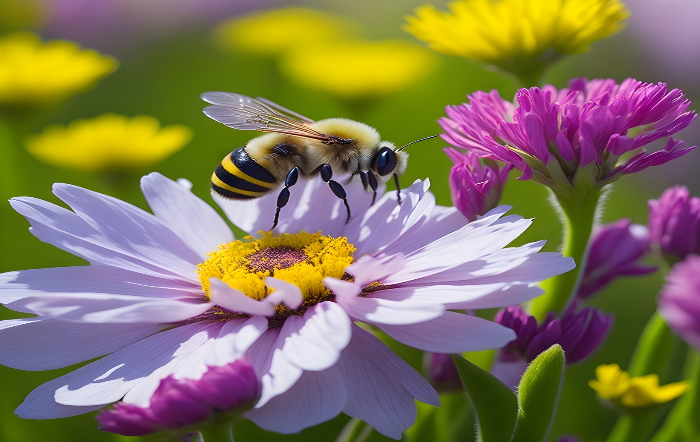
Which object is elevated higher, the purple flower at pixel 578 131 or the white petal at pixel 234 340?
the purple flower at pixel 578 131

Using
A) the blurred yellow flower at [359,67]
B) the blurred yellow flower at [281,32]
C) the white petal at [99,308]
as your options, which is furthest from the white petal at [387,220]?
the blurred yellow flower at [281,32]

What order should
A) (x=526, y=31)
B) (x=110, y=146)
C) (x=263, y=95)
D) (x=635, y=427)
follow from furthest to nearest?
1. (x=263, y=95)
2. (x=110, y=146)
3. (x=526, y=31)
4. (x=635, y=427)

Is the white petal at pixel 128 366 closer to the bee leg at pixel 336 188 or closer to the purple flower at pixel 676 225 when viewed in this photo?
the bee leg at pixel 336 188

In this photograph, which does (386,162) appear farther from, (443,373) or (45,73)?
(45,73)

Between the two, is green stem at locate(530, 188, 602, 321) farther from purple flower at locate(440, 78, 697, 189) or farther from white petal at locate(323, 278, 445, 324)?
white petal at locate(323, 278, 445, 324)

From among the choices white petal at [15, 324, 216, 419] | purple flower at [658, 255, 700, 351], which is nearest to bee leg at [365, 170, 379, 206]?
white petal at [15, 324, 216, 419]

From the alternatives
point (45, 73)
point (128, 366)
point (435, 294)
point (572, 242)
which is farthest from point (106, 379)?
point (45, 73)
